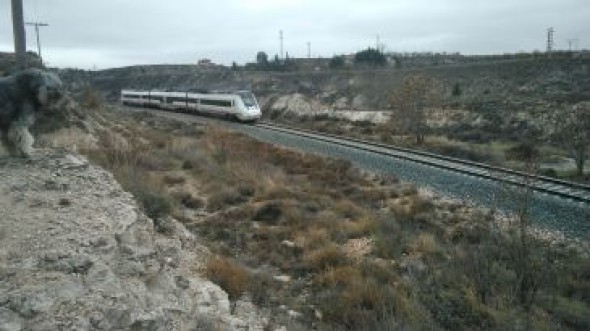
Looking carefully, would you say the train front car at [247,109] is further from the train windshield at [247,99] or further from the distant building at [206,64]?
the distant building at [206,64]

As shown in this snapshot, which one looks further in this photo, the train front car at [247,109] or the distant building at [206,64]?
the distant building at [206,64]

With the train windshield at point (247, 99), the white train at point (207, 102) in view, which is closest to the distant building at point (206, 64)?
the white train at point (207, 102)

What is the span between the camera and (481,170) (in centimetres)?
2131

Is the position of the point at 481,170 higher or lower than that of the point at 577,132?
lower

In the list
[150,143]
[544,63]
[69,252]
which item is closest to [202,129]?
[150,143]

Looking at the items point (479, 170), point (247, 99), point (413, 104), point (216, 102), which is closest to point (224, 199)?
point (479, 170)

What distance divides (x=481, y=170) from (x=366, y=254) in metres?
10.1

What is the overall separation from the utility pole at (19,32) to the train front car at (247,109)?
1910cm

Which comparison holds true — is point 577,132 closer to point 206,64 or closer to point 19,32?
point 19,32

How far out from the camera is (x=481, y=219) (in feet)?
48.7

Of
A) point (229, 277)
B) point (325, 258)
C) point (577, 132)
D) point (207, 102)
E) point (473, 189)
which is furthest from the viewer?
point (207, 102)

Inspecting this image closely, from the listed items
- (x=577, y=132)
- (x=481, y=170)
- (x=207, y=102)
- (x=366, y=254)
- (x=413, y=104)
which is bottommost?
(x=366, y=254)

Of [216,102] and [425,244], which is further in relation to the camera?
[216,102]

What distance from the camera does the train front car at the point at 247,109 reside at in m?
41.9
